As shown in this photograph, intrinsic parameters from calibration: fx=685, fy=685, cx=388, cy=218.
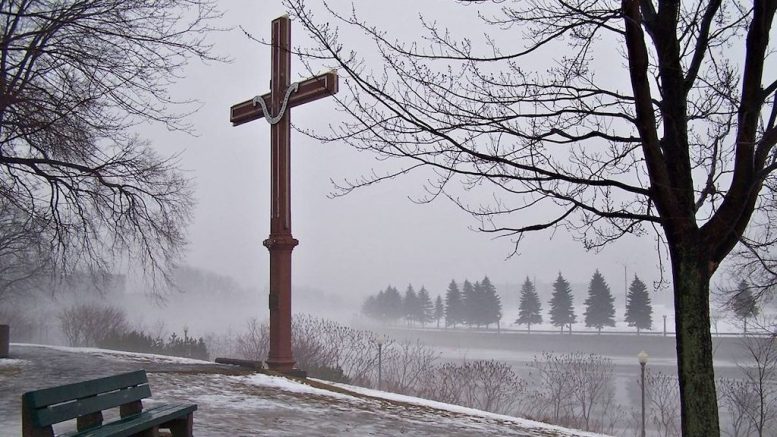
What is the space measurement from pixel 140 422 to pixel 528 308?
5945 centimetres

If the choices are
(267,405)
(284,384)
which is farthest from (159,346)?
(267,405)

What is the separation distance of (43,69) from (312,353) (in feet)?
54.0

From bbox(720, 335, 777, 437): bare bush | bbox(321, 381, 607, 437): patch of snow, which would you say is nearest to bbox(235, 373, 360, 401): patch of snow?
bbox(321, 381, 607, 437): patch of snow

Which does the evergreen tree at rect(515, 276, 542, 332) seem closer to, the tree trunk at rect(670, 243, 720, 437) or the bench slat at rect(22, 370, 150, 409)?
the tree trunk at rect(670, 243, 720, 437)

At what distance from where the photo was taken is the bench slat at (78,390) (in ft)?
12.2

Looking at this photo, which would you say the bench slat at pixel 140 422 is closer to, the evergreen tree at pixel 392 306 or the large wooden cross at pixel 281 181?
the large wooden cross at pixel 281 181

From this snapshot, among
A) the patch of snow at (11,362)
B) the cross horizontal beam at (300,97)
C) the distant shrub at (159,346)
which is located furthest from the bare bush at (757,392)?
the patch of snow at (11,362)

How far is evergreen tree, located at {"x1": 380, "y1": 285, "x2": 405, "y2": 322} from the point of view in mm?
74225

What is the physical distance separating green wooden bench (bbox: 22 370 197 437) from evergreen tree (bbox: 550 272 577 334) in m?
51.7

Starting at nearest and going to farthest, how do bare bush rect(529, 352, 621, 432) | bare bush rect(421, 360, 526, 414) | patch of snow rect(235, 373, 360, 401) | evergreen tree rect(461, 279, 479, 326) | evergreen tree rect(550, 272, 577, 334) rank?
patch of snow rect(235, 373, 360, 401)
bare bush rect(421, 360, 526, 414)
bare bush rect(529, 352, 621, 432)
evergreen tree rect(550, 272, 577, 334)
evergreen tree rect(461, 279, 479, 326)

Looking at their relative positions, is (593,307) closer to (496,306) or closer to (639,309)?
(639,309)

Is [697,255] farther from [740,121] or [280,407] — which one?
[280,407]

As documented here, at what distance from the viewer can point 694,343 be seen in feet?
18.3

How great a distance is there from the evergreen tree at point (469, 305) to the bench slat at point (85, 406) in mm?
61892
